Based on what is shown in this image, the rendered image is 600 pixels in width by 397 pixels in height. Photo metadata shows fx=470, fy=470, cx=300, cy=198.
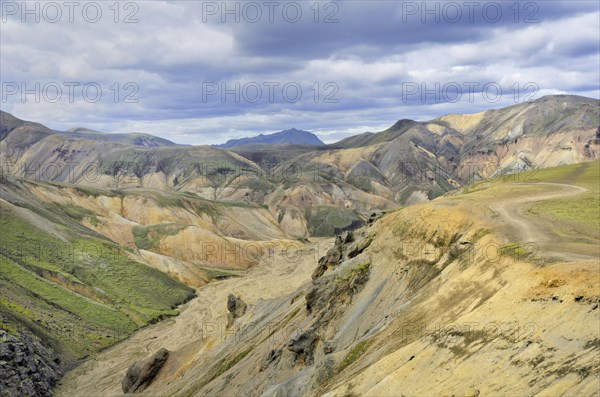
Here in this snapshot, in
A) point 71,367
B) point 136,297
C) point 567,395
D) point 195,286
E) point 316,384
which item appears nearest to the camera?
point 567,395

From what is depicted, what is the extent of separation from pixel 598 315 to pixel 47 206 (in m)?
130

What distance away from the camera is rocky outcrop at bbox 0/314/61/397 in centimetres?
4675

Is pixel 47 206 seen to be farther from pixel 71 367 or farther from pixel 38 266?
pixel 71 367

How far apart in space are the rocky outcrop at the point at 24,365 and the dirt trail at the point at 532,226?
47896 millimetres

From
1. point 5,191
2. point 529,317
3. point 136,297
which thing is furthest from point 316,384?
point 5,191

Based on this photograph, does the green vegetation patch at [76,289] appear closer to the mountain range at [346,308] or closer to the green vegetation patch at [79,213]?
the mountain range at [346,308]

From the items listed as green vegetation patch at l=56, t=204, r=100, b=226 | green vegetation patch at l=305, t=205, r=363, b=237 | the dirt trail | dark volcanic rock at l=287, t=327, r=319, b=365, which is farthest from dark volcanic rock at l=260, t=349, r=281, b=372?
green vegetation patch at l=305, t=205, r=363, b=237

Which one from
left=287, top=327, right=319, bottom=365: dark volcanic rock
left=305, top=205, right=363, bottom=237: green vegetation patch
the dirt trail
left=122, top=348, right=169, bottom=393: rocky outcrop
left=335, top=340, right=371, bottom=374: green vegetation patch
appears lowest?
left=305, top=205, right=363, bottom=237: green vegetation patch

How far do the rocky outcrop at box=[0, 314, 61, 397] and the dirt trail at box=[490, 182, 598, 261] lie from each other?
1886 inches

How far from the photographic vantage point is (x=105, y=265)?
304 feet

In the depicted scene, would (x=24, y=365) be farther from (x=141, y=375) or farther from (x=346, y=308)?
(x=346, y=308)

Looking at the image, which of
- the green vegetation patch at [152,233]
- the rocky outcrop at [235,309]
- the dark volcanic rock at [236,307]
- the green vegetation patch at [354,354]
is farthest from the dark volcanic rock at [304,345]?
the green vegetation patch at [152,233]

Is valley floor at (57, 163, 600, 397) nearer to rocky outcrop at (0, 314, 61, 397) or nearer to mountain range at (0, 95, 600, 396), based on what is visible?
mountain range at (0, 95, 600, 396)

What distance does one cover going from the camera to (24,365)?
50250 millimetres
